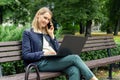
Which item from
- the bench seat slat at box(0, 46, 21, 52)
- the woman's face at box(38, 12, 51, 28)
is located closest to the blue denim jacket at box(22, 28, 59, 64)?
the woman's face at box(38, 12, 51, 28)

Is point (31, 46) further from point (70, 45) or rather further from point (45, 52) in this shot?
point (70, 45)

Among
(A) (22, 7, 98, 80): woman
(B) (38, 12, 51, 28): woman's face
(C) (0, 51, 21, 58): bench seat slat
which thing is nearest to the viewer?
(A) (22, 7, 98, 80): woman

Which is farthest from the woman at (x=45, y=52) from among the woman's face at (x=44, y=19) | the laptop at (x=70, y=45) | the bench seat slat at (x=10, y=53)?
the bench seat slat at (x=10, y=53)

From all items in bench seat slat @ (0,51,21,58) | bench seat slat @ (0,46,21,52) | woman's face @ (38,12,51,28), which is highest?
woman's face @ (38,12,51,28)

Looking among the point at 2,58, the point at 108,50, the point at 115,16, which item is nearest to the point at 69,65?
the point at 2,58

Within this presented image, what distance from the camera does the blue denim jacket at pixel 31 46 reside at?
600cm

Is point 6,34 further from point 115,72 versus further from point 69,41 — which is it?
point 115,72

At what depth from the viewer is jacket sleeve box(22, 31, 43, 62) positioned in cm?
599

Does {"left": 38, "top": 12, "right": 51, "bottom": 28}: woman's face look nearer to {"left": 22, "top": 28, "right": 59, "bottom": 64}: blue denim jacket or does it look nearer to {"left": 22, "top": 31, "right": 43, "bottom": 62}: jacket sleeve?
{"left": 22, "top": 28, "right": 59, "bottom": 64}: blue denim jacket

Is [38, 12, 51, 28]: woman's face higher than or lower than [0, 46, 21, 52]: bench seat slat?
higher

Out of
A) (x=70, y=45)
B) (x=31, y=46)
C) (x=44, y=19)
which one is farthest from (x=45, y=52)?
(x=44, y=19)

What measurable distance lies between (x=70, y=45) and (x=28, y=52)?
65cm

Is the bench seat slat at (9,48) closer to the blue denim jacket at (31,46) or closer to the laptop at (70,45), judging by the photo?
the blue denim jacket at (31,46)

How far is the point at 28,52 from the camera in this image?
6.03m
